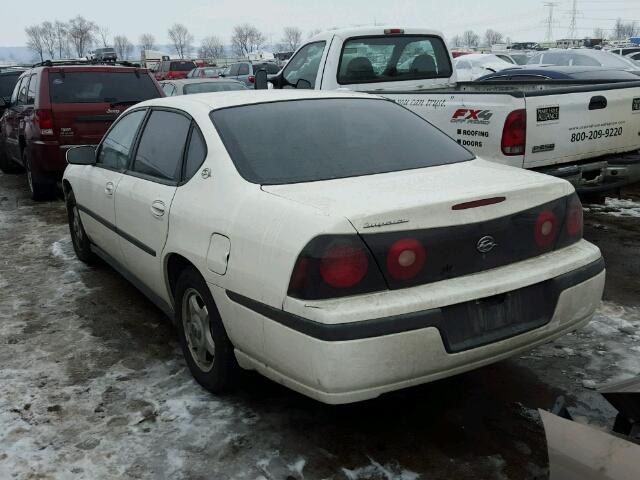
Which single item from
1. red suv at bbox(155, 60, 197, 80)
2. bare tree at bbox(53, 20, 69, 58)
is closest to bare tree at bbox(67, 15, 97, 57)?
bare tree at bbox(53, 20, 69, 58)

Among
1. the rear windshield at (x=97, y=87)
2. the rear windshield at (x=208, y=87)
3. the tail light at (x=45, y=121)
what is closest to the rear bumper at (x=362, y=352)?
the tail light at (x=45, y=121)

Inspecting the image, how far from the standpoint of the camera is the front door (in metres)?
4.32

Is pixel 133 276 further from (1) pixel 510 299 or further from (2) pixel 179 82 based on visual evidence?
(2) pixel 179 82

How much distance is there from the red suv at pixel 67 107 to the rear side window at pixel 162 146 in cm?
428

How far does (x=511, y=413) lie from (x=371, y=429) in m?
0.69

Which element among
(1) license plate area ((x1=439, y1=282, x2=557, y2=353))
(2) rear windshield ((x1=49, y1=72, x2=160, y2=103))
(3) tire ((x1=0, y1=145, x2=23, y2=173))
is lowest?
(3) tire ((x1=0, y1=145, x2=23, y2=173))

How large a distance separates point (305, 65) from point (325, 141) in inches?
181

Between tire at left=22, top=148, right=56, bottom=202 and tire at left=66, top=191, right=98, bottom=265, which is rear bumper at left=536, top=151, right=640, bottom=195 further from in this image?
tire at left=22, top=148, right=56, bottom=202

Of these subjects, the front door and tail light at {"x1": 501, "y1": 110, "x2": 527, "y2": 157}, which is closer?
the front door

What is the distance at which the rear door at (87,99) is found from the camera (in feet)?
26.2

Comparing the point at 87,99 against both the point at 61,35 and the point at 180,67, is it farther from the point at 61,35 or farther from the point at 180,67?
the point at 61,35

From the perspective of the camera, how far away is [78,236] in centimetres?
571

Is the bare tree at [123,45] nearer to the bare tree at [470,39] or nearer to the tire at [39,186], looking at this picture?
the bare tree at [470,39]

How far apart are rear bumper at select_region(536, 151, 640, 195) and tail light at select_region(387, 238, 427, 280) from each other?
3.00m
